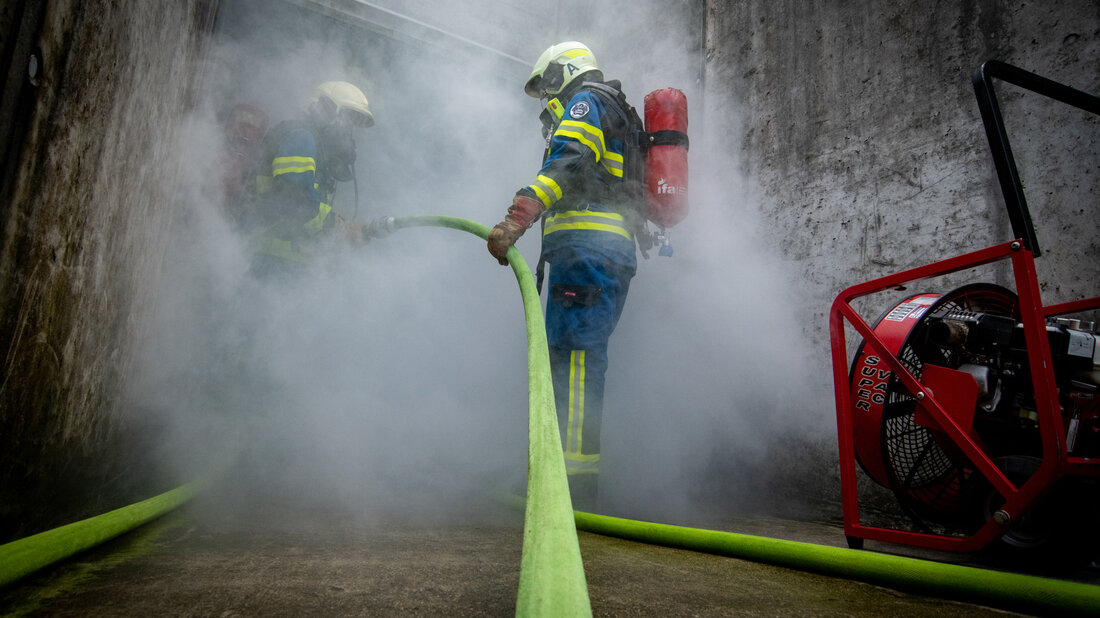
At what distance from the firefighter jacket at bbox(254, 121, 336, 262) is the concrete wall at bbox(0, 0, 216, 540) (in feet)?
3.05

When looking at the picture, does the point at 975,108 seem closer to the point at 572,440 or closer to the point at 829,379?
the point at 829,379

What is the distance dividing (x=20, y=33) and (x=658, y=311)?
319 centimetres

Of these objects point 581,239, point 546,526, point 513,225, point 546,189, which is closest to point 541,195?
point 546,189

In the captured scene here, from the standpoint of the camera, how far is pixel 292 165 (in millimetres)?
3492

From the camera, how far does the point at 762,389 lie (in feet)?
9.93

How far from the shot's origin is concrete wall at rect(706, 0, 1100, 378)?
2109mm

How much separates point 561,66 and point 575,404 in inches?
73.9

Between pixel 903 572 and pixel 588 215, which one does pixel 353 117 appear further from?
pixel 903 572

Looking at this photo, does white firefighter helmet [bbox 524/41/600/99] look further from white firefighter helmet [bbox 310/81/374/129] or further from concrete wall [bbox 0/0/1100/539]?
white firefighter helmet [bbox 310/81/374/129]

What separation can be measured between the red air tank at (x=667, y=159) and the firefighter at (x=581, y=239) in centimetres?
17

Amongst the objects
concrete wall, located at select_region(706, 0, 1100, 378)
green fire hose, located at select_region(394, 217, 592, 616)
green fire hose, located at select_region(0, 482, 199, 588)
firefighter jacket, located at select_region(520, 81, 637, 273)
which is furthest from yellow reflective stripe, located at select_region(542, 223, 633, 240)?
green fire hose, located at select_region(0, 482, 199, 588)

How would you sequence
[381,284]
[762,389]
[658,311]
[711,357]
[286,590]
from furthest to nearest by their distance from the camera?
[381,284] → [658,311] → [711,357] → [762,389] → [286,590]

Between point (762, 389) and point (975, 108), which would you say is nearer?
point (975, 108)

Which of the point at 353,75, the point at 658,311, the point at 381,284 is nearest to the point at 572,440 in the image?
the point at 658,311
